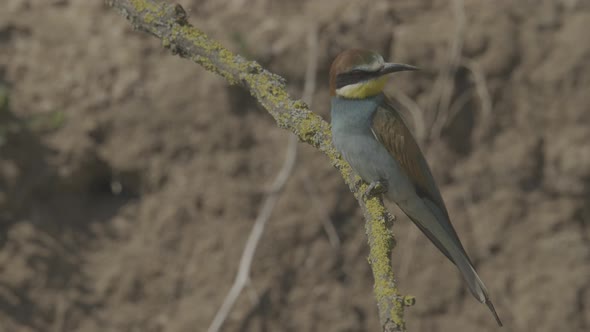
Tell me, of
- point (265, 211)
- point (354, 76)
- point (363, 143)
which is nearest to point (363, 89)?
point (354, 76)

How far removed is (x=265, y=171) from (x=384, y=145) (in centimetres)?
110

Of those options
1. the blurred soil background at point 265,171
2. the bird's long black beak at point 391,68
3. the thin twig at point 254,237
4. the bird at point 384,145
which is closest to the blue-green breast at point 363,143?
the bird at point 384,145

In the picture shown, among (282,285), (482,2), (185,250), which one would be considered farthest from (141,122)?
(482,2)

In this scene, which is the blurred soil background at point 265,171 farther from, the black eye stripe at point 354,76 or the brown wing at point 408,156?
the black eye stripe at point 354,76

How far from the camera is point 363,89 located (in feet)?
8.56

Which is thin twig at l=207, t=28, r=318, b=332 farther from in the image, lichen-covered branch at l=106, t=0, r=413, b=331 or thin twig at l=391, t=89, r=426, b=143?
lichen-covered branch at l=106, t=0, r=413, b=331

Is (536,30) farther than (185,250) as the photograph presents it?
Yes

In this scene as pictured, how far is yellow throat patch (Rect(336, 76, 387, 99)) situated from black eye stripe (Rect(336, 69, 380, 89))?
13 mm

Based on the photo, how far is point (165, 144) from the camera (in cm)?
362

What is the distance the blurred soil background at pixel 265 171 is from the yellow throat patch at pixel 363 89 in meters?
1.07

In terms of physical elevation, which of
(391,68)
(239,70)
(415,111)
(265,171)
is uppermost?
(415,111)

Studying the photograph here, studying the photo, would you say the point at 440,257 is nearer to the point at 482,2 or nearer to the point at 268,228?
the point at 268,228

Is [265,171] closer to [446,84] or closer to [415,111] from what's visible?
[415,111]

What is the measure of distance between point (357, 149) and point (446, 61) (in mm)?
1494
